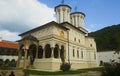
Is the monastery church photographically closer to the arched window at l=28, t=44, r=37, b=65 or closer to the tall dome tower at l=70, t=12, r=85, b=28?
the arched window at l=28, t=44, r=37, b=65

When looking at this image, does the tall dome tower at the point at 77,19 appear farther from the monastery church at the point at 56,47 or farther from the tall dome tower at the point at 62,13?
the tall dome tower at the point at 62,13

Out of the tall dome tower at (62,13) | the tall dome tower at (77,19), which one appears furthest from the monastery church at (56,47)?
the tall dome tower at (77,19)

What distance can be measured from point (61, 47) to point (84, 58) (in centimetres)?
984

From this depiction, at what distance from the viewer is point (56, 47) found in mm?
28844

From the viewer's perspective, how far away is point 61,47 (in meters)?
28.5

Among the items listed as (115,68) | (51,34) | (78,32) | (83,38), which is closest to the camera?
(115,68)

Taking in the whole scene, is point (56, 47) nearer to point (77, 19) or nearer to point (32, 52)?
point (32, 52)

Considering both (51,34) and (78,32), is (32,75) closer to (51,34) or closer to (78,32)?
(51,34)

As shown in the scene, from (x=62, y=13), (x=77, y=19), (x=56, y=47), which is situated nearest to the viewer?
(x=56, y=47)

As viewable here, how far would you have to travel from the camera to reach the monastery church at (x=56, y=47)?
25.6 m

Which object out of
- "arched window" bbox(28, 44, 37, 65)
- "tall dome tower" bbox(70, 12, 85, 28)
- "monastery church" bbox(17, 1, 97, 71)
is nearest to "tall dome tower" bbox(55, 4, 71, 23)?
"monastery church" bbox(17, 1, 97, 71)

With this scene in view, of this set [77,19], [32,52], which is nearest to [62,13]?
[77,19]

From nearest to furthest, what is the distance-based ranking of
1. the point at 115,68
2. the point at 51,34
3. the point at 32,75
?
the point at 115,68 < the point at 32,75 < the point at 51,34

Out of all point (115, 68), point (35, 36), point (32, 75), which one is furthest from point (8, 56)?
point (115, 68)
